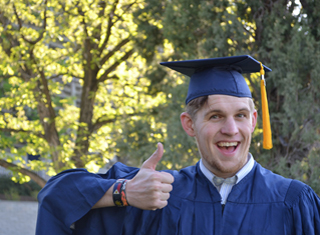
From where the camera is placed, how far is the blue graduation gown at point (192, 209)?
2193 mm

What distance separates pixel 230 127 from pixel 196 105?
309mm

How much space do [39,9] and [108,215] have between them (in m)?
6.65

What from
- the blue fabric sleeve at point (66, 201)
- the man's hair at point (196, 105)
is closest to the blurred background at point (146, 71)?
the man's hair at point (196, 105)

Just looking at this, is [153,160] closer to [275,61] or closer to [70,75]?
[275,61]

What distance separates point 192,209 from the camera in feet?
7.85

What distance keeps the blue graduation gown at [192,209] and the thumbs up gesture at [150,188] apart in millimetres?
203

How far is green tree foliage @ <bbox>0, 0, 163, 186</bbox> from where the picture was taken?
28.5ft

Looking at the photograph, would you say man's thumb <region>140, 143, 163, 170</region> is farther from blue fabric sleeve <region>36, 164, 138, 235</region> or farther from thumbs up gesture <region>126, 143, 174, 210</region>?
blue fabric sleeve <region>36, 164, 138, 235</region>

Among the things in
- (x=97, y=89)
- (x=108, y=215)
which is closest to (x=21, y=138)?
(x=97, y=89)

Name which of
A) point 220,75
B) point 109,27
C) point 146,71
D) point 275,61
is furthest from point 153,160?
point 109,27

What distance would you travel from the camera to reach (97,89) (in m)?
10.2

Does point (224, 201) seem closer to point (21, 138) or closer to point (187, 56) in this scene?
point (187, 56)

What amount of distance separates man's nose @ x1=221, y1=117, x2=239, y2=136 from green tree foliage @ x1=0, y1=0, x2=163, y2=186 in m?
5.49

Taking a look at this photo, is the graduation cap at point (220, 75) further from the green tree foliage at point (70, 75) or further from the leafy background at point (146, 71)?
the green tree foliage at point (70, 75)
